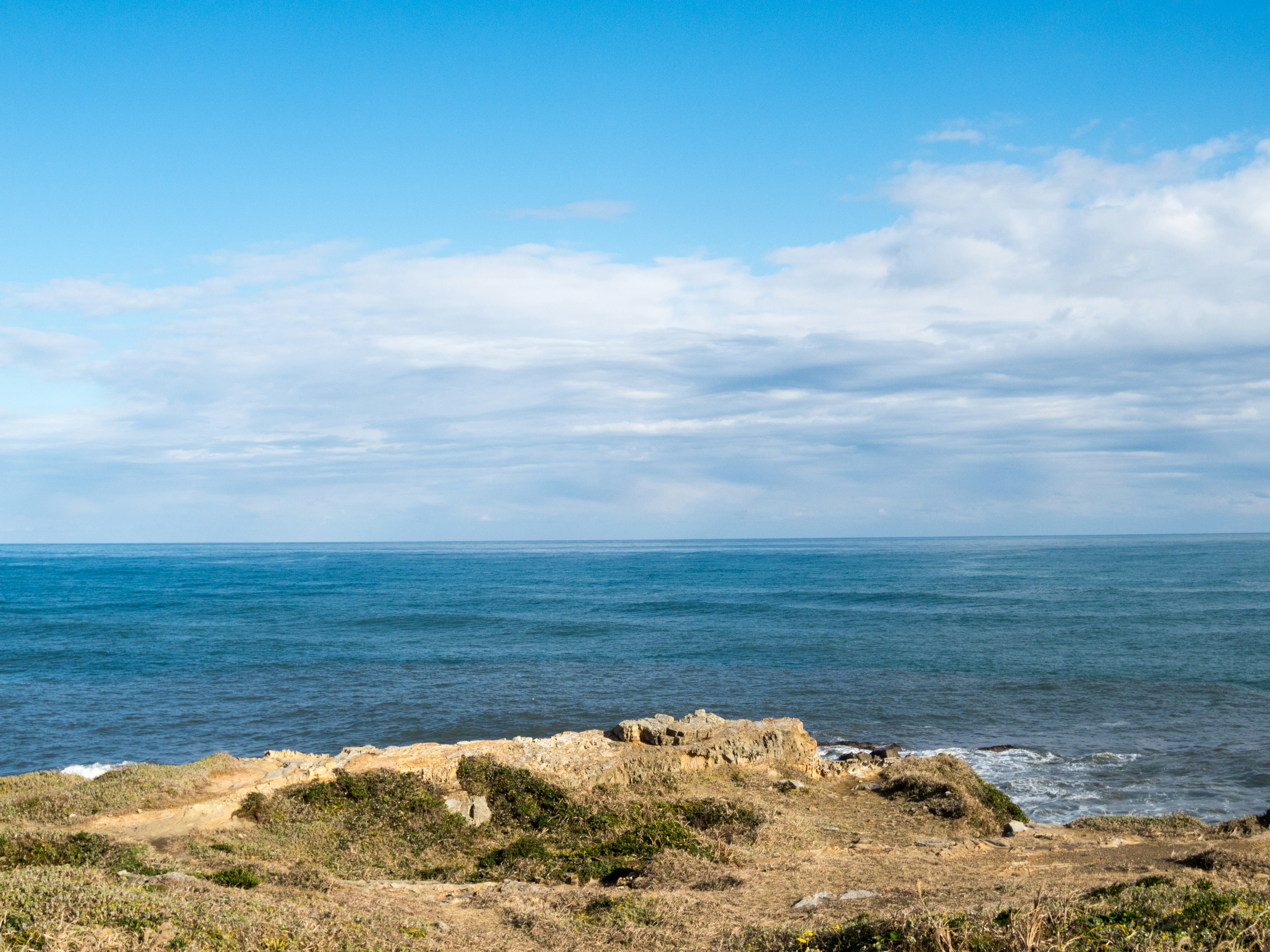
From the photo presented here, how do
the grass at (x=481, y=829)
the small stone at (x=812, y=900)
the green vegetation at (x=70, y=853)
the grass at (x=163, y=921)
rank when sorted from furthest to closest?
the grass at (x=481, y=829), the green vegetation at (x=70, y=853), the small stone at (x=812, y=900), the grass at (x=163, y=921)

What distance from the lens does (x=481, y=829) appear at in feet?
52.5

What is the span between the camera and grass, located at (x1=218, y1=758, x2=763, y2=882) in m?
13.4

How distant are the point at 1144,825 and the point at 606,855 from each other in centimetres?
1164

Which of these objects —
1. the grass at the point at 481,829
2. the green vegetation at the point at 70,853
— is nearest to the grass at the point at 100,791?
the grass at the point at 481,829

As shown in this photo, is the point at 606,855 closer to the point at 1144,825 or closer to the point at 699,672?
the point at 1144,825

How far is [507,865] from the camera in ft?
44.2

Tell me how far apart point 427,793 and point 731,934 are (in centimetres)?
937

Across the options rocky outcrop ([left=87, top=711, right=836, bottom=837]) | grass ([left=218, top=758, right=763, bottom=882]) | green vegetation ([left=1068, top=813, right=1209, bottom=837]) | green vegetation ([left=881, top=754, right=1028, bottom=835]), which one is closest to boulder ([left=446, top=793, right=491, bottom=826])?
rocky outcrop ([left=87, top=711, right=836, bottom=837])

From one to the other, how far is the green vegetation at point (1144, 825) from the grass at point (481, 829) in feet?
24.3

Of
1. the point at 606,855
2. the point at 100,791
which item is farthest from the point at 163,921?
the point at 100,791

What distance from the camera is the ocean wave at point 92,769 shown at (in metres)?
18.3

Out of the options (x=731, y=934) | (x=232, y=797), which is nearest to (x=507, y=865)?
(x=731, y=934)

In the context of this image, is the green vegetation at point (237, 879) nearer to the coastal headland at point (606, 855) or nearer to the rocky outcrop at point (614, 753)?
the coastal headland at point (606, 855)

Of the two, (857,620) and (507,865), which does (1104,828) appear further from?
(857,620)
